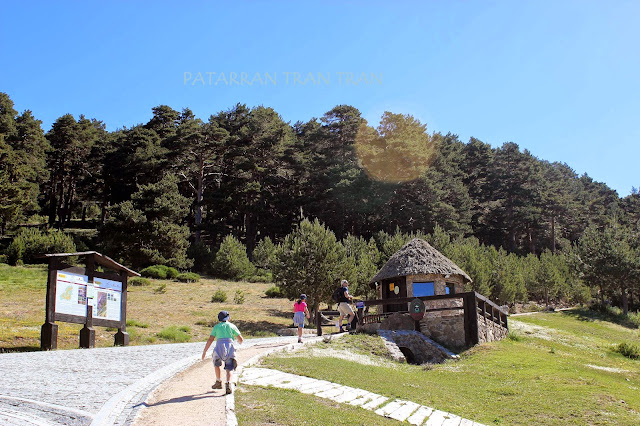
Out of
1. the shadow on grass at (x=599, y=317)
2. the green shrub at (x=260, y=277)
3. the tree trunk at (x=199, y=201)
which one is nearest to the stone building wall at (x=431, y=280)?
the shadow on grass at (x=599, y=317)

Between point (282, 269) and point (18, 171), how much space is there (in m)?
36.2

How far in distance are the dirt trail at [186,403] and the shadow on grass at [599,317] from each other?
39497mm

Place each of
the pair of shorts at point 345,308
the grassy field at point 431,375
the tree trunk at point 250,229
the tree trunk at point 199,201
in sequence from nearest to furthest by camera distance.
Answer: the grassy field at point 431,375, the pair of shorts at point 345,308, the tree trunk at point 199,201, the tree trunk at point 250,229

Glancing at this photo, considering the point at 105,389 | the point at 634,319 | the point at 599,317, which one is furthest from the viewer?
the point at 634,319

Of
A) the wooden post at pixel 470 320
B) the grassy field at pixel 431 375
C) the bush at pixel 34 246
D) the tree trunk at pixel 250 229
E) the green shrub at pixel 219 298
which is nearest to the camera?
the grassy field at pixel 431 375

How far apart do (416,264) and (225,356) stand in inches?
726

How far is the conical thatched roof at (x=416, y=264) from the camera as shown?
85.7 ft

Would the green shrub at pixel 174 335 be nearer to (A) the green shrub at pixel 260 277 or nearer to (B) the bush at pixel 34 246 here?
(A) the green shrub at pixel 260 277

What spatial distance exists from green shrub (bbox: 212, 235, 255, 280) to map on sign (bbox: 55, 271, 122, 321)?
101ft

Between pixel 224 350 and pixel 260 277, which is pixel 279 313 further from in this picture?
pixel 224 350

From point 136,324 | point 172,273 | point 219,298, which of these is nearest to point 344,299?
point 136,324

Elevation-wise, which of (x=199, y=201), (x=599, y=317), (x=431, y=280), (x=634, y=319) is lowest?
(x=634, y=319)

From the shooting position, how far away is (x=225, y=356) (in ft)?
29.9

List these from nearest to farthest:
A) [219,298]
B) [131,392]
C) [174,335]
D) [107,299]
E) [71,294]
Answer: [131,392] < [71,294] < [107,299] < [174,335] < [219,298]
